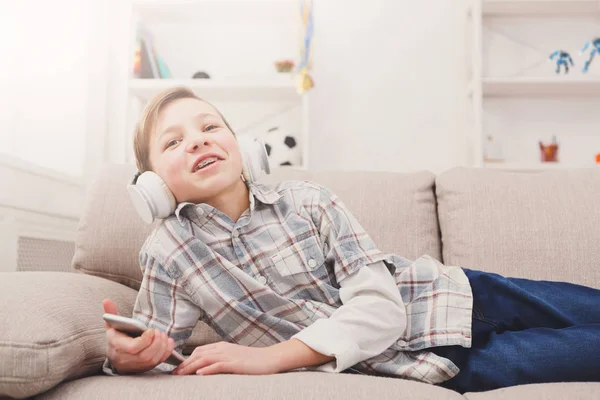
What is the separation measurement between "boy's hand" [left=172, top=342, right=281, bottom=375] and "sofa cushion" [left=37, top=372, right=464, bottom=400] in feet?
0.18

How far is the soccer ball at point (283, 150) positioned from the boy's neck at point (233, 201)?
1409mm

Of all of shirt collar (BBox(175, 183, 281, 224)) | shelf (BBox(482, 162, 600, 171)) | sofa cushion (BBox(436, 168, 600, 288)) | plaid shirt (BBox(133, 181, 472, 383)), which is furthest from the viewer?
shelf (BBox(482, 162, 600, 171))

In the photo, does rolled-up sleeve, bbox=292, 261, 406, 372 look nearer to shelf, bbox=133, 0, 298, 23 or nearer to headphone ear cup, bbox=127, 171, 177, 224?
headphone ear cup, bbox=127, 171, 177, 224

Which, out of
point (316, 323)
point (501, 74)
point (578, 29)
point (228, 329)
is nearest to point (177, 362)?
point (228, 329)

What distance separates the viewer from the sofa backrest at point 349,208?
1.44 meters

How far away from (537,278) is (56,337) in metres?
0.99

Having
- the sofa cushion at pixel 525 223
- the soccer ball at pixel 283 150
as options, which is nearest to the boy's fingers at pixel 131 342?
the sofa cushion at pixel 525 223

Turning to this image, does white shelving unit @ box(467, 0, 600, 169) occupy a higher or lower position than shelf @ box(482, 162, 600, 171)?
higher

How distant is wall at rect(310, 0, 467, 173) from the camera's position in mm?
2805

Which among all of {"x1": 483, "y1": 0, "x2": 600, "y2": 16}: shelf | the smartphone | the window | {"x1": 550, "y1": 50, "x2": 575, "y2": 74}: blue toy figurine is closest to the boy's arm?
the smartphone

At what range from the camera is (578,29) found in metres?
2.86

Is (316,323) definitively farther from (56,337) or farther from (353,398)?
(56,337)

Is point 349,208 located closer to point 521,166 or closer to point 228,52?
point 521,166

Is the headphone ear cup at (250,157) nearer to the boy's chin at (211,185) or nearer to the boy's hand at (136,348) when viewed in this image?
the boy's chin at (211,185)
